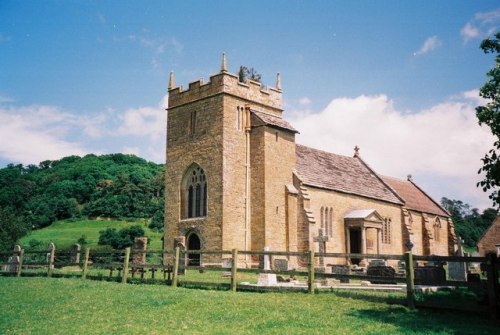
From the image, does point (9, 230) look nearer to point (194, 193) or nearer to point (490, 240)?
point (194, 193)

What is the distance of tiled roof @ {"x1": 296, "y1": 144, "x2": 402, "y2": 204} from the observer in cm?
3425

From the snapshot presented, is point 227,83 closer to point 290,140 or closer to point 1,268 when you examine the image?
point 290,140

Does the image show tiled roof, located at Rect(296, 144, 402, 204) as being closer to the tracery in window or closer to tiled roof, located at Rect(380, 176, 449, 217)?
the tracery in window

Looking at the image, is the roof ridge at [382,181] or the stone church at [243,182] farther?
the roof ridge at [382,181]

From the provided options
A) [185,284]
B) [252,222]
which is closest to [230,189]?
[252,222]

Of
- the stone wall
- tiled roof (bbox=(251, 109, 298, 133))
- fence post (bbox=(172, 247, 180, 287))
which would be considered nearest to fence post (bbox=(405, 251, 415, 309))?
fence post (bbox=(172, 247, 180, 287))

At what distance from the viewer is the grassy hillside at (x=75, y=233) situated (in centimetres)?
6506

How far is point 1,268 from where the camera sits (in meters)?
27.2

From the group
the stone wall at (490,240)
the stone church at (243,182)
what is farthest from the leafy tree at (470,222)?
the stone church at (243,182)

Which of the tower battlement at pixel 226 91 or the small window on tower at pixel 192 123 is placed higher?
the tower battlement at pixel 226 91

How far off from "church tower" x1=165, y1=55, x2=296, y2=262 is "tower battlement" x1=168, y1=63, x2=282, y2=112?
0.06 m

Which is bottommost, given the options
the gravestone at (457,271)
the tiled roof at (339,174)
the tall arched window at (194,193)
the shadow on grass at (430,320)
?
the shadow on grass at (430,320)

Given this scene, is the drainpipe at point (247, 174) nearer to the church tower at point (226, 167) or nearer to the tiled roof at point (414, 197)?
the church tower at point (226, 167)

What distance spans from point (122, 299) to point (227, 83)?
745 inches
